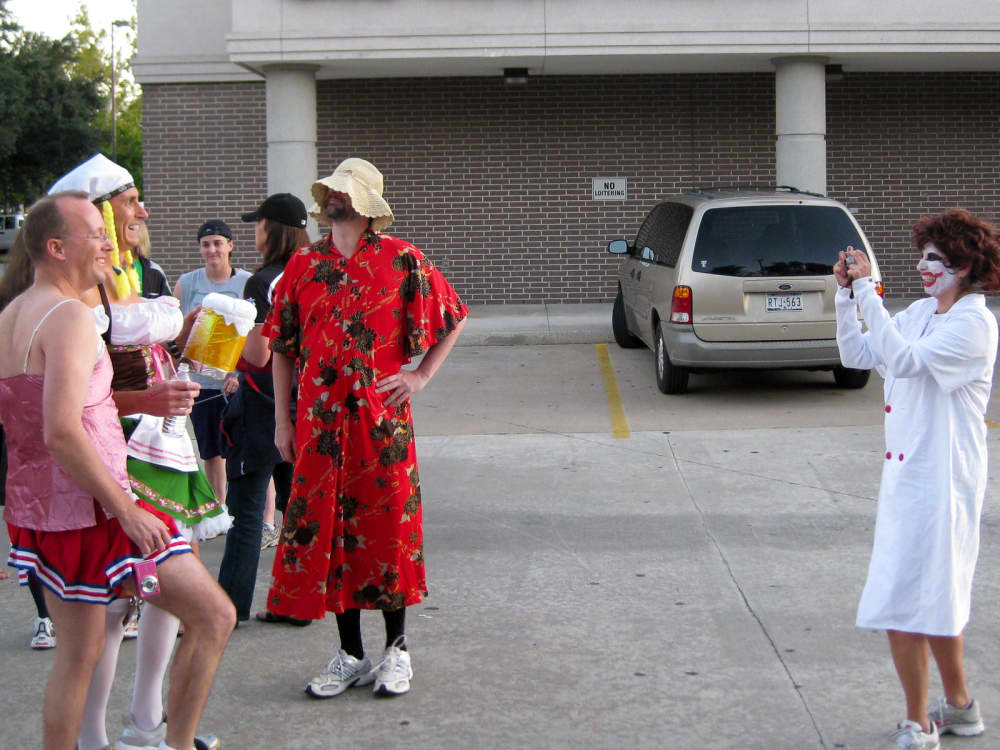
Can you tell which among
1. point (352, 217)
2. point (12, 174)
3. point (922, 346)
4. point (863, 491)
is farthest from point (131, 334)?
point (12, 174)

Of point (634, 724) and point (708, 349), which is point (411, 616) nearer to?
point (634, 724)

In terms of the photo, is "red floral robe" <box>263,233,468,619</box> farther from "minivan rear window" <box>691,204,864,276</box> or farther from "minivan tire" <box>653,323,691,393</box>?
"minivan tire" <box>653,323,691,393</box>

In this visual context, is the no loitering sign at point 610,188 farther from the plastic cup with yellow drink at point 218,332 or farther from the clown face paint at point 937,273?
the plastic cup with yellow drink at point 218,332

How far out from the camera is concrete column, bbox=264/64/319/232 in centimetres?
1519

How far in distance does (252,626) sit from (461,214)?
1236 cm

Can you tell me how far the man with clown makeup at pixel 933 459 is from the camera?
3840mm

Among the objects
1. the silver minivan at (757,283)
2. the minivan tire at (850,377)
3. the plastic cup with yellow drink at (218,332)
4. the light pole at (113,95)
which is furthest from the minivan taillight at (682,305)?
the light pole at (113,95)

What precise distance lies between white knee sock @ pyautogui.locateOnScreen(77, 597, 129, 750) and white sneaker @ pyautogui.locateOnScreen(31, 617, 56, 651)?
55.0 inches

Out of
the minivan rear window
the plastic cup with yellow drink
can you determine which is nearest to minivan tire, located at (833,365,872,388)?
the minivan rear window

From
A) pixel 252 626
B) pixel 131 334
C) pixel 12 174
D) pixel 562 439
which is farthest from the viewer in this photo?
pixel 12 174

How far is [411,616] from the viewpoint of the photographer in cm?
550

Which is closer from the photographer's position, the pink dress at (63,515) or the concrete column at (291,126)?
the pink dress at (63,515)

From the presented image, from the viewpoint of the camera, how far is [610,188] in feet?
56.3

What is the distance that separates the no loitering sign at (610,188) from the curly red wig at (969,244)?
13343 millimetres
